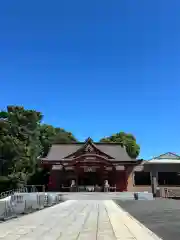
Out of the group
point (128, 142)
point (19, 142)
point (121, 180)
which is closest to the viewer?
point (19, 142)

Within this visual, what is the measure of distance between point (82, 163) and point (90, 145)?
3805 mm

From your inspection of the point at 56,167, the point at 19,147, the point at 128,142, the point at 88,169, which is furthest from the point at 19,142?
the point at 128,142

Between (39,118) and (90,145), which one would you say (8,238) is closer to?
(90,145)

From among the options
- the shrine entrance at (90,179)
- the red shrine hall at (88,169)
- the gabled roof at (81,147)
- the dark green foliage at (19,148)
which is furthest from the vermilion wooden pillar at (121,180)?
the dark green foliage at (19,148)

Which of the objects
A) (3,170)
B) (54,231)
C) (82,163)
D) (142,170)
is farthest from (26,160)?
(54,231)

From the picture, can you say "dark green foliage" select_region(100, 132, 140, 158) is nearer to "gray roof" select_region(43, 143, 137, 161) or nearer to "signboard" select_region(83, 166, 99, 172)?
"gray roof" select_region(43, 143, 137, 161)

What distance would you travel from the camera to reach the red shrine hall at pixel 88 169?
1761 inches

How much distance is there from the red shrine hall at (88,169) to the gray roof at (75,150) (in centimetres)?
51

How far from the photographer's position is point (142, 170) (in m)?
50.1

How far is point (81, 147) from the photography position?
4709 cm

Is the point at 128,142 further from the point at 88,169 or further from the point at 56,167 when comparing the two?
the point at 56,167

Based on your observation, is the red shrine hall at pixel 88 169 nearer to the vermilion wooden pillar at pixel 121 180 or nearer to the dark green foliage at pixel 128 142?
the vermilion wooden pillar at pixel 121 180

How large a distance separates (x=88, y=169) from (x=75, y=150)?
287 inches

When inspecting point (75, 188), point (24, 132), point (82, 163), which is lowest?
point (75, 188)
